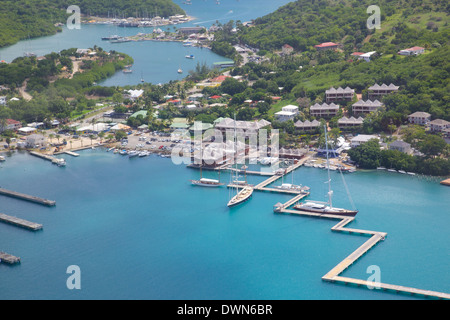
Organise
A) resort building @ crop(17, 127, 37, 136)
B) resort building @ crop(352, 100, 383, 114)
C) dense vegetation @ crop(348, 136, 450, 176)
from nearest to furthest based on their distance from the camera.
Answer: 1. dense vegetation @ crop(348, 136, 450, 176)
2. resort building @ crop(352, 100, 383, 114)
3. resort building @ crop(17, 127, 37, 136)

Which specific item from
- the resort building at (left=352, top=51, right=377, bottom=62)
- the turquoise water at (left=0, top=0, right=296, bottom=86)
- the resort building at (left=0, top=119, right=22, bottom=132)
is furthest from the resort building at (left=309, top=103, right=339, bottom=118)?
the resort building at (left=0, top=119, right=22, bottom=132)

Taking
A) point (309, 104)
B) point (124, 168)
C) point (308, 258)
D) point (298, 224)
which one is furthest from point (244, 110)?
point (308, 258)

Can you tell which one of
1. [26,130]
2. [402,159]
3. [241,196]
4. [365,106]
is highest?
[365,106]

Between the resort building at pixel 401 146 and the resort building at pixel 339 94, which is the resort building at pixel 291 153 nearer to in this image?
the resort building at pixel 401 146

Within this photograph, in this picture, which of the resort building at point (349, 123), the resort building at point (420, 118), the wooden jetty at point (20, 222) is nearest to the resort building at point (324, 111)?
the resort building at point (349, 123)

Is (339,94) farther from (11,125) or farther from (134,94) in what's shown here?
(11,125)

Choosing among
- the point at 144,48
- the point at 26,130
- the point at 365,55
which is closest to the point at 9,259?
the point at 26,130

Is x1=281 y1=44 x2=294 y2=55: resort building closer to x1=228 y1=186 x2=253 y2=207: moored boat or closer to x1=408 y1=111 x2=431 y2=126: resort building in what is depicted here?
x1=408 y1=111 x2=431 y2=126: resort building
